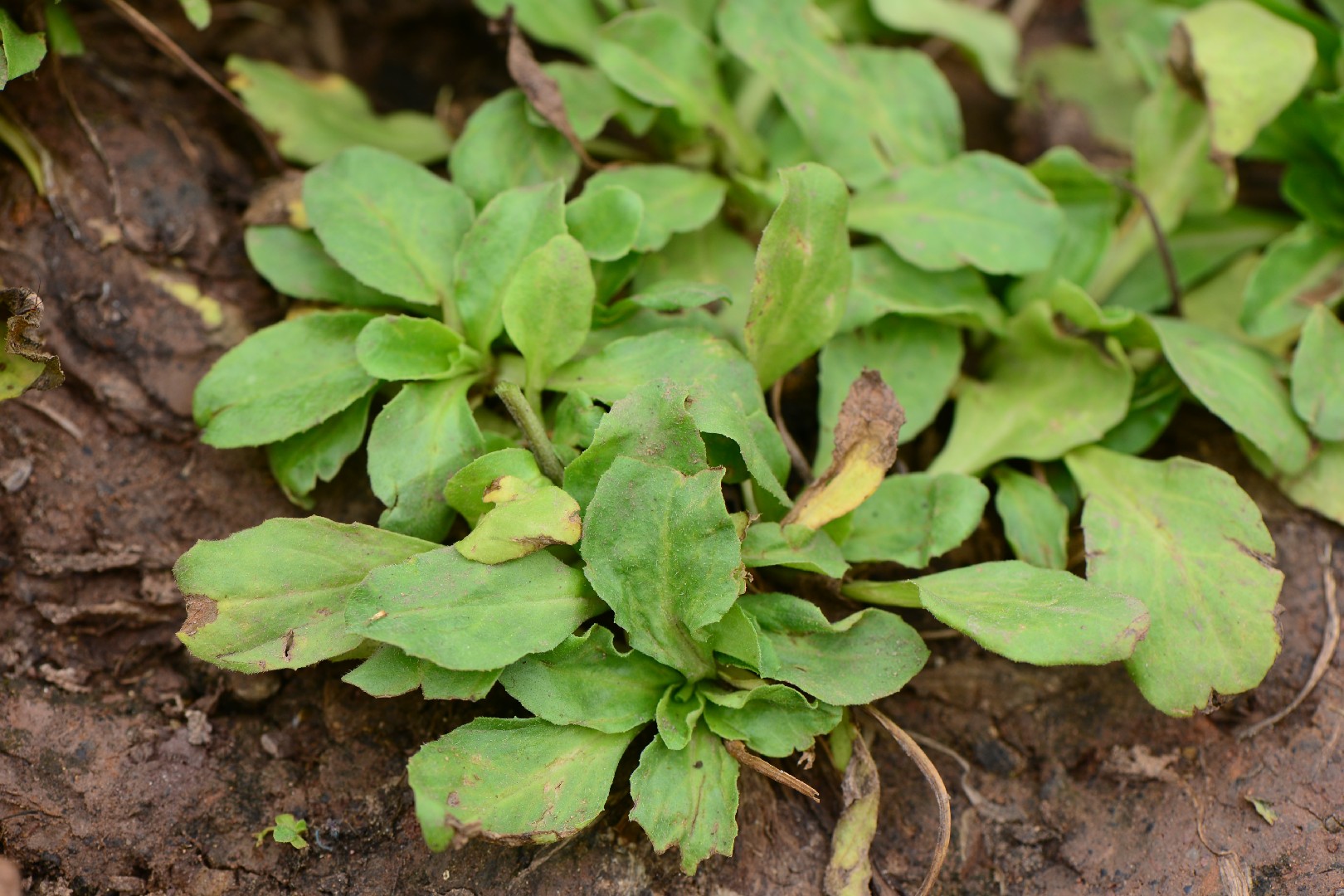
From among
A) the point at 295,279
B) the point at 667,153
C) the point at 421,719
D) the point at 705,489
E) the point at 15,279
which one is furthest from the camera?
the point at 667,153

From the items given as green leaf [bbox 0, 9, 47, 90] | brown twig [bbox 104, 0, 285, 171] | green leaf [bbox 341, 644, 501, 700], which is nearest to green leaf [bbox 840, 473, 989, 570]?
green leaf [bbox 341, 644, 501, 700]

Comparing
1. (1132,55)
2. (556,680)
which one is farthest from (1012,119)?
(556,680)

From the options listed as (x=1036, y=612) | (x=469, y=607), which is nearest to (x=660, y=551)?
(x=469, y=607)

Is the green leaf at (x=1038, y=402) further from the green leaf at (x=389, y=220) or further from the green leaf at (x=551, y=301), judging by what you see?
the green leaf at (x=389, y=220)

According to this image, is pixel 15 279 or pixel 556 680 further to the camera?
pixel 15 279

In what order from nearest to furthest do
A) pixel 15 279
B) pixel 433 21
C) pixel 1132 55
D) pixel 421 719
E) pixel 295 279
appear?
pixel 421 719, pixel 15 279, pixel 295 279, pixel 1132 55, pixel 433 21

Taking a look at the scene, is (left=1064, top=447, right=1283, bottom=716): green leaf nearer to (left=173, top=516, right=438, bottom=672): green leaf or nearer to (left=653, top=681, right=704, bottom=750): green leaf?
(left=653, top=681, right=704, bottom=750): green leaf

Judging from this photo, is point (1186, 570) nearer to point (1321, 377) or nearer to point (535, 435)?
point (1321, 377)

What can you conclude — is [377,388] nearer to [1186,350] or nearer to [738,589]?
[738,589]
